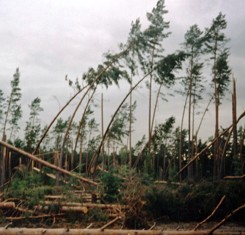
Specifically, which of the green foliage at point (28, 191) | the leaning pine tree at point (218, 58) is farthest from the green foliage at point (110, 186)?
the leaning pine tree at point (218, 58)

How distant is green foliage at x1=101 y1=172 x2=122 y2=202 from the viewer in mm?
10305

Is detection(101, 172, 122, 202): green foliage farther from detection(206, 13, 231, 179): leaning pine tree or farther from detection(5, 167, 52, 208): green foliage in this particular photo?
detection(206, 13, 231, 179): leaning pine tree

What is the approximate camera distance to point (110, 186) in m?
10.4

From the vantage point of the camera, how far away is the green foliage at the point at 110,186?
33.8ft

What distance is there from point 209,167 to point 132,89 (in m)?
24.2

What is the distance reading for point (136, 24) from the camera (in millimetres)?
17359

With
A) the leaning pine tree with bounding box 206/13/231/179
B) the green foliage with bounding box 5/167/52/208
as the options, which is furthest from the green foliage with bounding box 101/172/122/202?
the leaning pine tree with bounding box 206/13/231/179

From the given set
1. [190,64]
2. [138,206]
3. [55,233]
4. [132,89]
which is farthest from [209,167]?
[55,233]

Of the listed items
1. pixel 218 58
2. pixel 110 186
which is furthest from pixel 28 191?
pixel 218 58

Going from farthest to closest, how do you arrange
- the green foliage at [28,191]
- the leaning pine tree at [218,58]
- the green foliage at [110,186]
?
the leaning pine tree at [218,58] < the green foliage at [110,186] < the green foliage at [28,191]

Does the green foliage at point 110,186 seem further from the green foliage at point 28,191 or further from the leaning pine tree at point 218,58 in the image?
the leaning pine tree at point 218,58

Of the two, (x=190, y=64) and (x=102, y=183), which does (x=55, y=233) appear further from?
(x=190, y=64)

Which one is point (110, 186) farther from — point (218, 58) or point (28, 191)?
point (218, 58)

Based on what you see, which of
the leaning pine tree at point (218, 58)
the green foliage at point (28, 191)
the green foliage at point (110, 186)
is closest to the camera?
the green foliage at point (28, 191)
